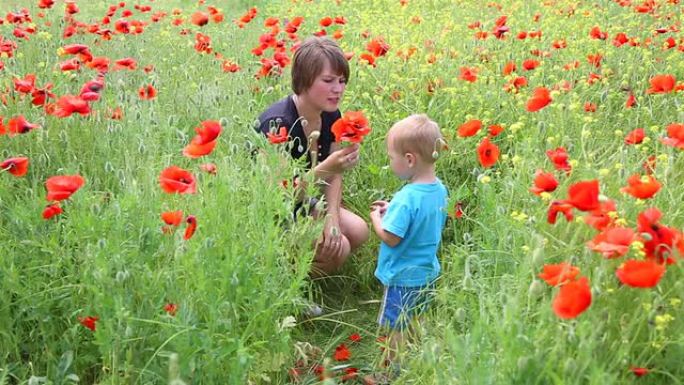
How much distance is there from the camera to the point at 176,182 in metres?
2.20

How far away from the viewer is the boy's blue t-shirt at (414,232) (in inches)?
113

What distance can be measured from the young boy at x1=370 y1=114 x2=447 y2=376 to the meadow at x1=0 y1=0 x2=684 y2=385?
4.1 inches

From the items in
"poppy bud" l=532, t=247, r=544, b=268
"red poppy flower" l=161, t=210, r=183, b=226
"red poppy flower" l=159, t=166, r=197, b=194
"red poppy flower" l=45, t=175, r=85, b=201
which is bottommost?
"red poppy flower" l=161, t=210, r=183, b=226

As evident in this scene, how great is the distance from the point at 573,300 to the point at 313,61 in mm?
2057

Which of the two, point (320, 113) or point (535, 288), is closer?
point (535, 288)

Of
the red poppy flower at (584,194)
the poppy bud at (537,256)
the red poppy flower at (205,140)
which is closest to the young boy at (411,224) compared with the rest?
the red poppy flower at (205,140)

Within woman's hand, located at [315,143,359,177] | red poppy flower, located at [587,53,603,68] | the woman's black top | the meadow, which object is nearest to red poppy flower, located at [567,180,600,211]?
the meadow

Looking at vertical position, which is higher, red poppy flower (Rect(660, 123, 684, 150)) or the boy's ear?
red poppy flower (Rect(660, 123, 684, 150))

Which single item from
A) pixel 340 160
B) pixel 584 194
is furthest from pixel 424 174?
pixel 584 194

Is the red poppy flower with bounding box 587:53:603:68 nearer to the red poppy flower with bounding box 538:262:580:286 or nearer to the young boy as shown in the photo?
the young boy

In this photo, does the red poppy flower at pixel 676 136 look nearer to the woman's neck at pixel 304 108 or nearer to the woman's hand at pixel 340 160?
the woman's hand at pixel 340 160

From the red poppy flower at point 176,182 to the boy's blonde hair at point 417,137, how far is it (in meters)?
0.94

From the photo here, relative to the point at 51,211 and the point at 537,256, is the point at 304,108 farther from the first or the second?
the point at 537,256

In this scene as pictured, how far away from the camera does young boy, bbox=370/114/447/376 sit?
286 cm
